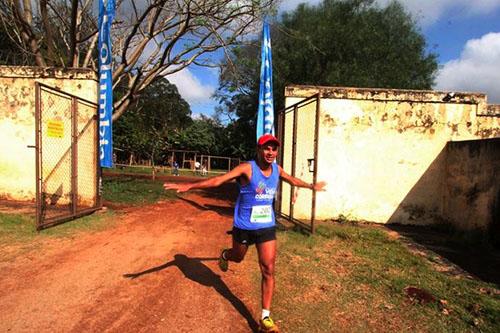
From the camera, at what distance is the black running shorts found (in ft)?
12.6

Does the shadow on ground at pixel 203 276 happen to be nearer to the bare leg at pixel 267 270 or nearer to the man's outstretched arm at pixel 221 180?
the bare leg at pixel 267 270

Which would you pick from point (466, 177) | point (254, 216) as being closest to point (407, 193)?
point (466, 177)

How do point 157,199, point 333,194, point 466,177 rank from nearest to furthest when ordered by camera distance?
point 466,177
point 333,194
point 157,199

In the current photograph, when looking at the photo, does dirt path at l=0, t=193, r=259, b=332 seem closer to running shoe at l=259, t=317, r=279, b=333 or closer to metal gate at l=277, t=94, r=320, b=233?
running shoe at l=259, t=317, r=279, b=333

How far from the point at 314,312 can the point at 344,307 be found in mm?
396

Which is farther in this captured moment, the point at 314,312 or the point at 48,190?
the point at 48,190

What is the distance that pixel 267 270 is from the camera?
3.78m

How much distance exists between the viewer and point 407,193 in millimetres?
9539

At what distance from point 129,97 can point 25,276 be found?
940 cm

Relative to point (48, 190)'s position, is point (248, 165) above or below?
above

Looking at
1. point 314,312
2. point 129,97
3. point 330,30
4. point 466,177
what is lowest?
point 314,312

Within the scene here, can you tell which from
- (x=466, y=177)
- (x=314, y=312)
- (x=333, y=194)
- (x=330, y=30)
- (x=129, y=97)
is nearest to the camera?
(x=314, y=312)

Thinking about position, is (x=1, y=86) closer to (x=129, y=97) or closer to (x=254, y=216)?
(x=129, y=97)

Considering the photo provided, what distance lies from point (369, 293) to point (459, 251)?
10.8ft
